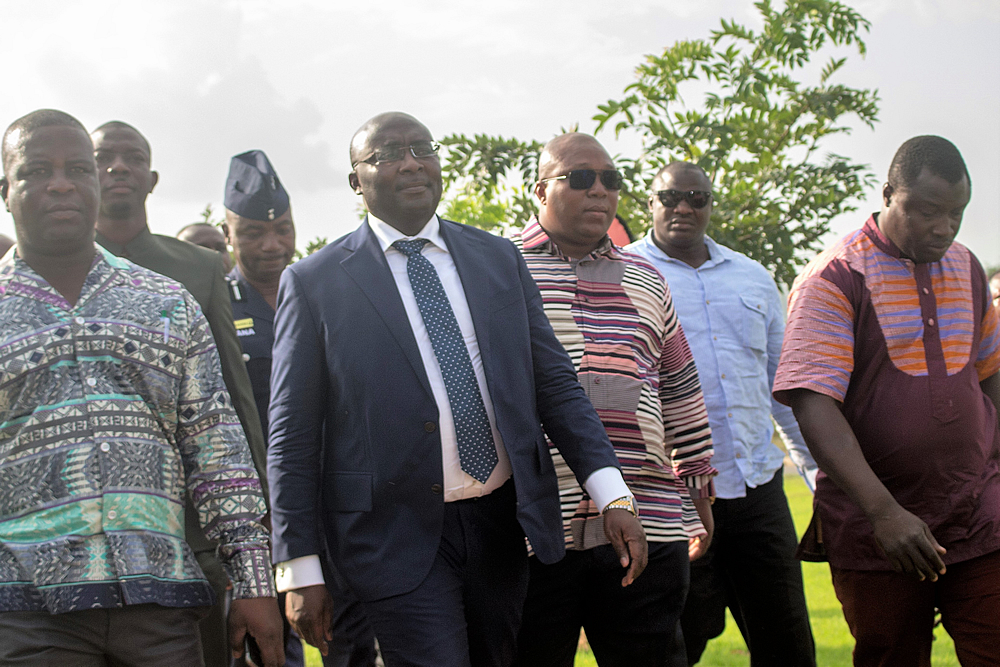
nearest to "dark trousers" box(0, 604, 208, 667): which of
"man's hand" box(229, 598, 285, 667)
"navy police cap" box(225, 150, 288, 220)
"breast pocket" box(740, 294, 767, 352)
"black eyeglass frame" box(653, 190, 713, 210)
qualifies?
"man's hand" box(229, 598, 285, 667)

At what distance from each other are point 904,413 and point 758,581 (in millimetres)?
1692

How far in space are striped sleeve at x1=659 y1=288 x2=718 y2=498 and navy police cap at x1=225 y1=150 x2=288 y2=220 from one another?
7.51 feet

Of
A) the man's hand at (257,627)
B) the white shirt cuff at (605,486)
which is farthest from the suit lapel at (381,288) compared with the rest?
the man's hand at (257,627)

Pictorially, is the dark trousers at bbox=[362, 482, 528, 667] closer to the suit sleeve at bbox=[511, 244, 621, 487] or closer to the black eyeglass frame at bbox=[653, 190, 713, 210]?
the suit sleeve at bbox=[511, 244, 621, 487]

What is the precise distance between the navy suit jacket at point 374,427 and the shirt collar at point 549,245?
1.04 m

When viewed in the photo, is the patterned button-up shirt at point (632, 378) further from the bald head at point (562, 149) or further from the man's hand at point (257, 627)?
the man's hand at point (257, 627)

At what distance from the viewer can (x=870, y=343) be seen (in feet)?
14.2

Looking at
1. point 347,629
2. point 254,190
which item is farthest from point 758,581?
point 254,190

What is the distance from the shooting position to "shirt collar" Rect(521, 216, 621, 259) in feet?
15.6

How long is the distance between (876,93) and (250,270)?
5.27 metres

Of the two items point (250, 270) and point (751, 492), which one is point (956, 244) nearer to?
point (751, 492)

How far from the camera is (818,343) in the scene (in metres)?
4.30

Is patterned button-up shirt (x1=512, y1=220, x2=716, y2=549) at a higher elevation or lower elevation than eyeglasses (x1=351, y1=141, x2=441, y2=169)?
lower

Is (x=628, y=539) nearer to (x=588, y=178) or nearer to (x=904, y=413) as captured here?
(x=904, y=413)
